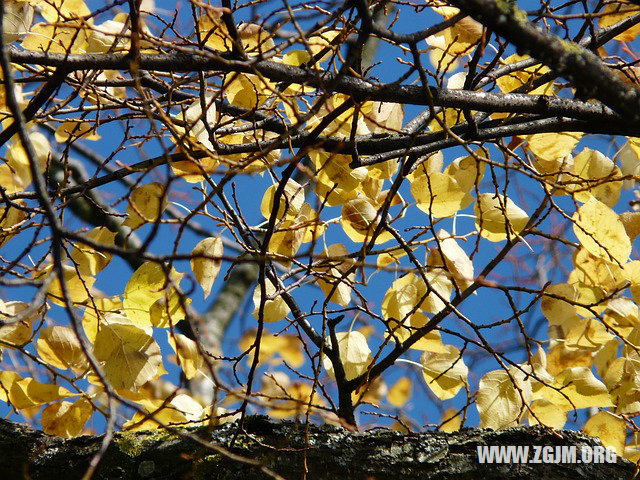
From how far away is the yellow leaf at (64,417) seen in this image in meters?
1.22

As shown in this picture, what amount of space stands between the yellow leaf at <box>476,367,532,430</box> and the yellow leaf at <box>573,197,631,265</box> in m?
0.28

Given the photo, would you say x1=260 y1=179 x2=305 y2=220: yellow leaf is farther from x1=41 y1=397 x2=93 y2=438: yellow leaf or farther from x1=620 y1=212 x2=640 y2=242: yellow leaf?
x1=620 y1=212 x2=640 y2=242: yellow leaf

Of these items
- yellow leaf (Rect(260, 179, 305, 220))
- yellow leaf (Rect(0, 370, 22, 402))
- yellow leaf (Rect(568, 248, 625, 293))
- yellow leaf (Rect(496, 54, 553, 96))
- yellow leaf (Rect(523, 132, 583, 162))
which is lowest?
yellow leaf (Rect(0, 370, 22, 402))

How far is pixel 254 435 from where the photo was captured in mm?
1079

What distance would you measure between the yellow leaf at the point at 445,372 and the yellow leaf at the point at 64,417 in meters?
0.69

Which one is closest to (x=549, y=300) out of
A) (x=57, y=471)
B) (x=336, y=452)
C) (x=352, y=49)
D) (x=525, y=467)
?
(x=525, y=467)

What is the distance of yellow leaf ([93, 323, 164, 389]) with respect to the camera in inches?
45.3

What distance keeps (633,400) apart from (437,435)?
60 centimetres

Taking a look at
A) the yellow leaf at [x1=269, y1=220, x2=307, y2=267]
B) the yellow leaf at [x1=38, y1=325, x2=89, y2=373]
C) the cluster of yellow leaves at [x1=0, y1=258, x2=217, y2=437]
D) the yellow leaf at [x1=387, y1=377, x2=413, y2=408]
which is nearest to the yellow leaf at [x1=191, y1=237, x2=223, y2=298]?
the cluster of yellow leaves at [x1=0, y1=258, x2=217, y2=437]

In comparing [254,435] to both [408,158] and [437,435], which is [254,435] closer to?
[437,435]

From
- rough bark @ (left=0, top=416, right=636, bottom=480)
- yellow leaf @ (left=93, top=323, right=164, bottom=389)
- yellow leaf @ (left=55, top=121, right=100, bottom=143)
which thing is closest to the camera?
rough bark @ (left=0, top=416, right=636, bottom=480)

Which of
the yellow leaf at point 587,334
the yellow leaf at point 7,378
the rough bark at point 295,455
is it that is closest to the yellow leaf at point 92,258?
the yellow leaf at point 7,378

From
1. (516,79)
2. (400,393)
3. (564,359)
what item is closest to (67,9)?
(516,79)

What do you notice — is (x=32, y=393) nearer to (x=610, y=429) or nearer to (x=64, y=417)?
(x=64, y=417)
